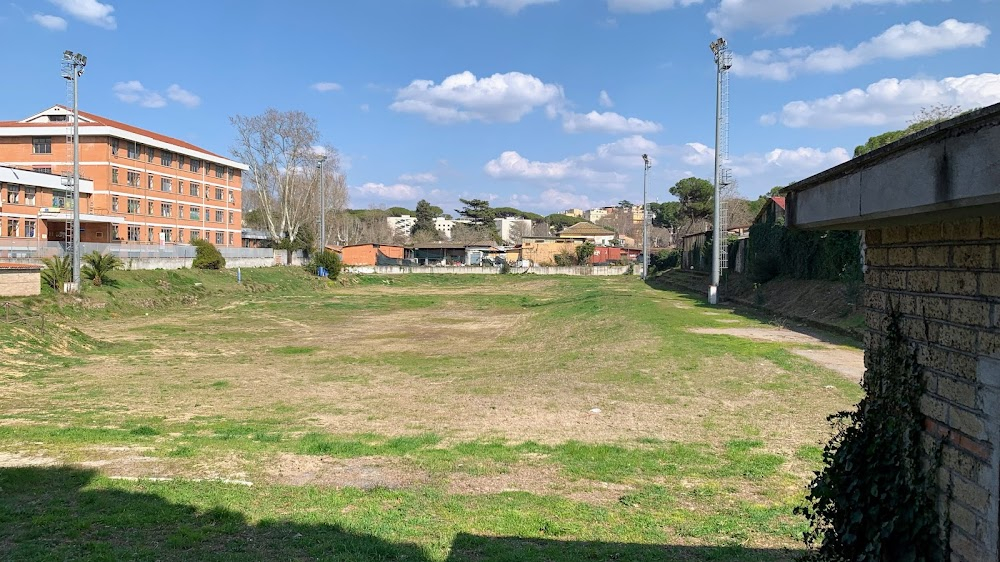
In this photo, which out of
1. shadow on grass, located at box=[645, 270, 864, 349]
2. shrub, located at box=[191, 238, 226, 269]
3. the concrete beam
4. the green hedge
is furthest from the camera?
shrub, located at box=[191, 238, 226, 269]

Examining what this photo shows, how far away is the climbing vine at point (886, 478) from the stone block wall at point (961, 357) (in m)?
0.09

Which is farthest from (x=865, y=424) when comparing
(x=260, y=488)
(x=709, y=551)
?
(x=260, y=488)

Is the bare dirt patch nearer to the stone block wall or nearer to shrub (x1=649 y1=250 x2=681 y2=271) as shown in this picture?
the stone block wall

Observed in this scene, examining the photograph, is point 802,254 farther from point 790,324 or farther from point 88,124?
point 88,124

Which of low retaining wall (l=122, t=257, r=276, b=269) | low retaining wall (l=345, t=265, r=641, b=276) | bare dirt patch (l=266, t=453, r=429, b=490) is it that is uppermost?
low retaining wall (l=122, t=257, r=276, b=269)

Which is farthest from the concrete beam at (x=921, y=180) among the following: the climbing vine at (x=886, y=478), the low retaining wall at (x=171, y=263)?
the low retaining wall at (x=171, y=263)

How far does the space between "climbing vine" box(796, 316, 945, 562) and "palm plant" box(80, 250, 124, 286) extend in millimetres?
39290

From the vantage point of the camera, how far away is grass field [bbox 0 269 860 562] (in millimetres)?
5961

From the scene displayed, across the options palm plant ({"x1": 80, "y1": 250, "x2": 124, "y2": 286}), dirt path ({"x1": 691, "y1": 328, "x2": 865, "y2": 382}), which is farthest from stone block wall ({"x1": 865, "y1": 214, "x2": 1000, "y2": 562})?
palm plant ({"x1": 80, "y1": 250, "x2": 124, "y2": 286})

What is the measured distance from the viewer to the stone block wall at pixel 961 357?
314cm

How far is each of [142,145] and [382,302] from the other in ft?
107

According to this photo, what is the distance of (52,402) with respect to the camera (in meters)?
13.9

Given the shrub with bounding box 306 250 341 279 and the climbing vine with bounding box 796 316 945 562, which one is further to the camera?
the shrub with bounding box 306 250 341 279

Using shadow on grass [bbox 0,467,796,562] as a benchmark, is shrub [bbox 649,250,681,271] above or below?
above
